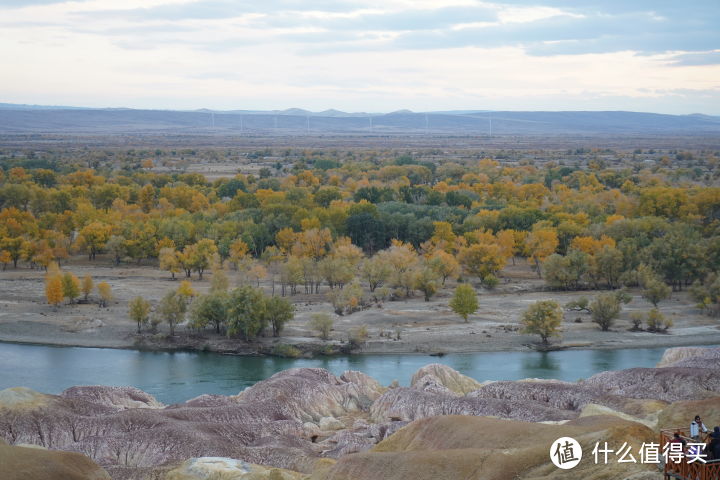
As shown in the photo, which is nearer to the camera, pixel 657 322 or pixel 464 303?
pixel 657 322

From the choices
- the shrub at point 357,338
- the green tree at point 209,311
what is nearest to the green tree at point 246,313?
the green tree at point 209,311

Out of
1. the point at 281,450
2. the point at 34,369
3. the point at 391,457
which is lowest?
the point at 34,369

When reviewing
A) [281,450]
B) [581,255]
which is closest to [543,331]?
[581,255]

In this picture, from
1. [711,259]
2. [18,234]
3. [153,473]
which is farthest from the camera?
[18,234]

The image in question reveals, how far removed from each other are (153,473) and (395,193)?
70298 mm

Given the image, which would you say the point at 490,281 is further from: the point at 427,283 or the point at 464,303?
the point at 464,303

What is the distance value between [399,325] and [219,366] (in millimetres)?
11572

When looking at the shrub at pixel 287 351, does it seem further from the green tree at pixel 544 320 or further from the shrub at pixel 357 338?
the green tree at pixel 544 320

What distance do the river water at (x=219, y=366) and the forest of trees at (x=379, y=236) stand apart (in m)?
5.55

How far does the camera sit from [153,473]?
2306 cm

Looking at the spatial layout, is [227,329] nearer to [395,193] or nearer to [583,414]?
[583,414]

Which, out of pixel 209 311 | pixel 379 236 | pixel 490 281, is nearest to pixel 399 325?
pixel 490 281

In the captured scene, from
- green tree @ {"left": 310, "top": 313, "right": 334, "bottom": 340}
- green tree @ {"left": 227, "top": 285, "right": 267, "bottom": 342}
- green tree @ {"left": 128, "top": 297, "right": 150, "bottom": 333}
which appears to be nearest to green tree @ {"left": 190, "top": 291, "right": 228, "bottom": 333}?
green tree @ {"left": 227, "top": 285, "right": 267, "bottom": 342}

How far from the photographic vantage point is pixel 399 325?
51125mm
